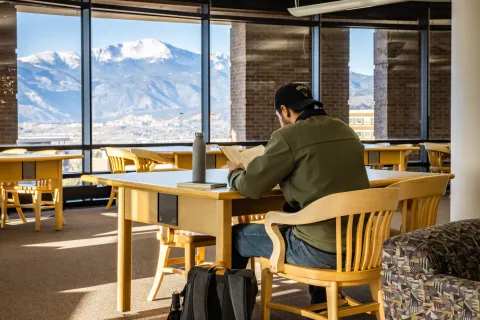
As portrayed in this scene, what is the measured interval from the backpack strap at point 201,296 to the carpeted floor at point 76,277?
4.04 ft

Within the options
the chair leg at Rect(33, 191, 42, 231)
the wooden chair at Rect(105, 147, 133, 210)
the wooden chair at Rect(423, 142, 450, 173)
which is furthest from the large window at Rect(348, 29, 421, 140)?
the chair leg at Rect(33, 191, 42, 231)

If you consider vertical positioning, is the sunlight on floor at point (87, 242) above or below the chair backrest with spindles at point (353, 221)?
below

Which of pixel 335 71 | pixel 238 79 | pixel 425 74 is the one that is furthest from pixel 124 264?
pixel 425 74

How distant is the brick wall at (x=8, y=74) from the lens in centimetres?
974

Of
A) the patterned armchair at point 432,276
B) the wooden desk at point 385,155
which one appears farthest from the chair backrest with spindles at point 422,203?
the wooden desk at point 385,155

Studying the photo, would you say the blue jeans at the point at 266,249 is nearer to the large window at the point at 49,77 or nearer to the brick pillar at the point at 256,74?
the large window at the point at 49,77

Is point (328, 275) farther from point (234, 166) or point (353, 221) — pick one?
point (234, 166)

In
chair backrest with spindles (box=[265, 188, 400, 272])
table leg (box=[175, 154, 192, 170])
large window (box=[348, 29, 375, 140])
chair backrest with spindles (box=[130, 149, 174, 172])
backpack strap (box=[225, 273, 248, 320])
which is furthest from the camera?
large window (box=[348, 29, 375, 140])

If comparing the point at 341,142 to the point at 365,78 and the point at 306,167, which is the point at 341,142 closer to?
the point at 306,167

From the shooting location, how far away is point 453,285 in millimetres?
2557

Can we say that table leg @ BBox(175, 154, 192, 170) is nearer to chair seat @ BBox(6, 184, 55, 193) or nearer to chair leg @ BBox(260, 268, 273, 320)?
chair seat @ BBox(6, 184, 55, 193)

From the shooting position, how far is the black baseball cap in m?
3.66

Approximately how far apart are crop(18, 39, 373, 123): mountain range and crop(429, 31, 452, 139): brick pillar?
3.77 m

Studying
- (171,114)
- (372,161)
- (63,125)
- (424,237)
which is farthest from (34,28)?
(424,237)
